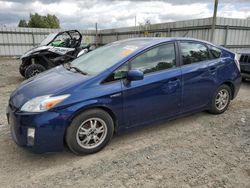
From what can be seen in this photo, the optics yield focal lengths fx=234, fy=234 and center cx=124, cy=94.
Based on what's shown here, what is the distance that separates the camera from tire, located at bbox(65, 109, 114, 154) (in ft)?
9.55

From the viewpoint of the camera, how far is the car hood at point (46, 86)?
9.59 ft

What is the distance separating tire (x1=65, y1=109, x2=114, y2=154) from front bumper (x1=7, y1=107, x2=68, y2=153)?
13 cm

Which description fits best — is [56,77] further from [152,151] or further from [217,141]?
[217,141]

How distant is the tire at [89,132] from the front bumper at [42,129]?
0.41ft

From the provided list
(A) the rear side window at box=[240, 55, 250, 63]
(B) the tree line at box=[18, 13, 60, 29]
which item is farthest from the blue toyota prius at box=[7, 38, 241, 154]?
(B) the tree line at box=[18, 13, 60, 29]

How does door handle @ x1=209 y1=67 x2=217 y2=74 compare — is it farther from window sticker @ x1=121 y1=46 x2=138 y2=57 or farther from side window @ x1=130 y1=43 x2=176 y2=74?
window sticker @ x1=121 y1=46 x2=138 y2=57

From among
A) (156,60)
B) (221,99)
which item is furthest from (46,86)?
(221,99)

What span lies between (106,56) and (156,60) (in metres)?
0.79

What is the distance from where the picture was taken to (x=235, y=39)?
37.3 feet

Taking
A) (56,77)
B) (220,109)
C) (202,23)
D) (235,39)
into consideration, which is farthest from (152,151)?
(235,39)

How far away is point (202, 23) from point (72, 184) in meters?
10.3

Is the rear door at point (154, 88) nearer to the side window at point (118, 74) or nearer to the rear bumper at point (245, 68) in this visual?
the side window at point (118, 74)

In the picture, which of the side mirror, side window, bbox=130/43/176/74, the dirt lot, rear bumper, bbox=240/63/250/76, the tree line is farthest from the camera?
the tree line

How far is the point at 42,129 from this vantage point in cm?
273
